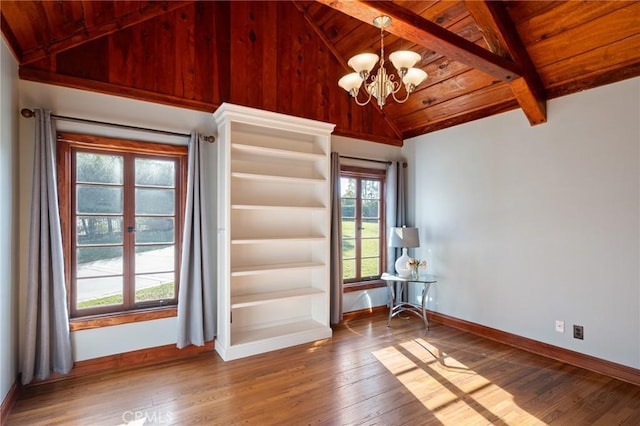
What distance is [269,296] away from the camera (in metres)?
3.54

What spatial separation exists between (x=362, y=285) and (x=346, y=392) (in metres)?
2.00

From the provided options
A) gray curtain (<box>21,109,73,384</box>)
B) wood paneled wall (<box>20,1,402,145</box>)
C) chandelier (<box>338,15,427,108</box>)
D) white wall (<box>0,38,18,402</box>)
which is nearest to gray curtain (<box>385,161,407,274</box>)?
wood paneled wall (<box>20,1,402,145</box>)

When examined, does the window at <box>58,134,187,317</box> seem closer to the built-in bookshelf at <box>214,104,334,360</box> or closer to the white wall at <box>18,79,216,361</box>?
the white wall at <box>18,79,216,361</box>

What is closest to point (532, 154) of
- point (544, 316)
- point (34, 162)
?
point (544, 316)

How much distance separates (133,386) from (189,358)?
1.92 ft

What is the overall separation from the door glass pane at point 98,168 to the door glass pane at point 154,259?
2.28ft

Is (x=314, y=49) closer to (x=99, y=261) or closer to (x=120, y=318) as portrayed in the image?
(x=99, y=261)

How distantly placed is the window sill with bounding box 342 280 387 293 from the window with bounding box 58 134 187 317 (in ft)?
7.05

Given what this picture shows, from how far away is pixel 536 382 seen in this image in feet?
9.02

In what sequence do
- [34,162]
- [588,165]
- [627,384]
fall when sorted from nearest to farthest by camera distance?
[34,162] → [627,384] → [588,165]

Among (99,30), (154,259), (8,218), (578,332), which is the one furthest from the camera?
(154,259)

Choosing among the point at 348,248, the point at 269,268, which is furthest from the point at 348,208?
the point at 269,268

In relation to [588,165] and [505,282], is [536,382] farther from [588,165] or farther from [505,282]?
[588,165]

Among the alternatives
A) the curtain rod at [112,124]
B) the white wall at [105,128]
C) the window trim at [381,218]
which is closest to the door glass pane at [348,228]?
the window trim at [381,218]
